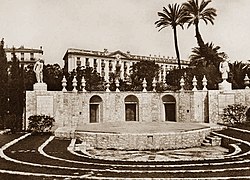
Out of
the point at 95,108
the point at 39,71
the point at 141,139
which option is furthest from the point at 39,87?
the point at 141,139

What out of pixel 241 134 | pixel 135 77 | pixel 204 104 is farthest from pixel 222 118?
pixel 135 77

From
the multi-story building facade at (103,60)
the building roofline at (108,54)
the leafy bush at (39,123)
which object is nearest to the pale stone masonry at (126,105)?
the leafy bush at (39,123)

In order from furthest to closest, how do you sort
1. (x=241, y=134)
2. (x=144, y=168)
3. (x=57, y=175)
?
1. (x=241, y=134)
2. (x=144, y=168)
3. (x=57, y=175)

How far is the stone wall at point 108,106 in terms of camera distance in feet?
93.4

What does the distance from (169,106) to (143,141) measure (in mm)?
13968

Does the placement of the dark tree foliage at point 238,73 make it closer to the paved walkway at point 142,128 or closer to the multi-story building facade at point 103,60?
the paved walkway at point 142,128

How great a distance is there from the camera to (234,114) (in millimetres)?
28047

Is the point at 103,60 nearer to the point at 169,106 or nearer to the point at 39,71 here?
the point at 169,106

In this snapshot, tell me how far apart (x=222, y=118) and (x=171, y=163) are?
1707 cm

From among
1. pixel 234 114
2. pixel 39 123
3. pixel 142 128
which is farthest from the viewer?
pixel 234 114

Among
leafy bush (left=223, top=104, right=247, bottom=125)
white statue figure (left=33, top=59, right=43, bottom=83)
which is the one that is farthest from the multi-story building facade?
leafy bush (left=223, top=104, right=247, bottom=125)

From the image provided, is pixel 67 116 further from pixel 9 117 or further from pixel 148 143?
pixel 148 143

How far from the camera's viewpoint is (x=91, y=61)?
84.2 metres

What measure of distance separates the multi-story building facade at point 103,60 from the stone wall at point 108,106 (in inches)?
1953
